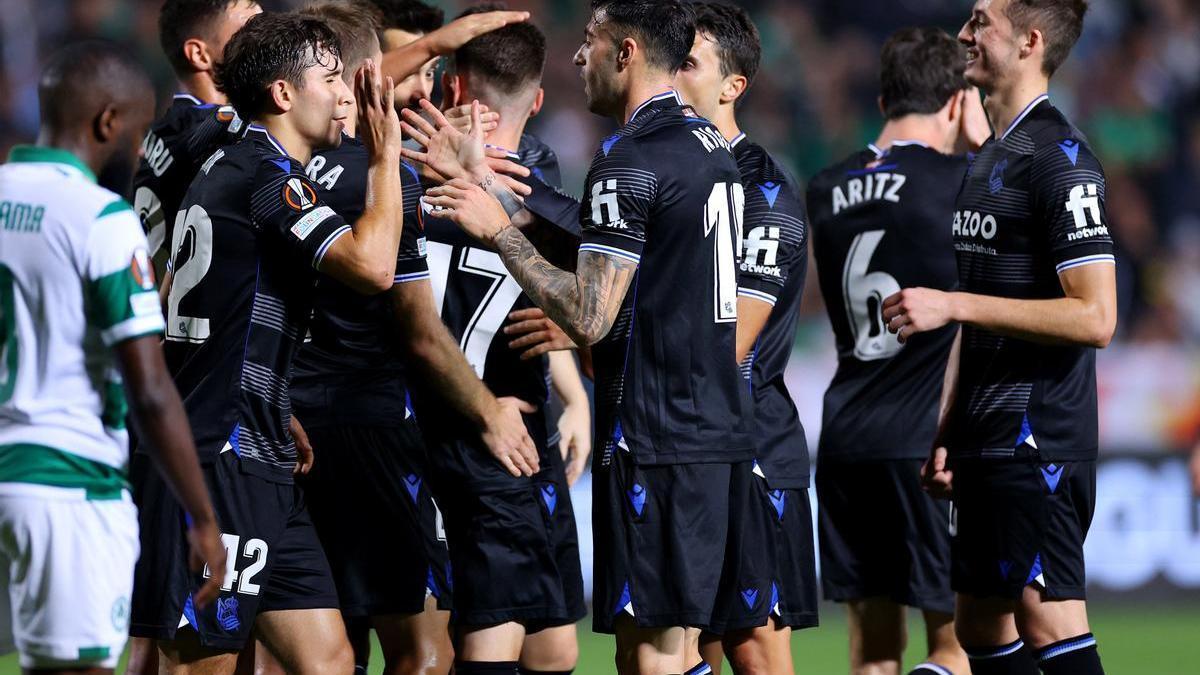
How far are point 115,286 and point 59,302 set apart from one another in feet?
0.45

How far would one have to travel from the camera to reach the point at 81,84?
3398 millimetres

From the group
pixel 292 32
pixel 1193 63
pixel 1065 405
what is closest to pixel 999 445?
pixel 1065 405

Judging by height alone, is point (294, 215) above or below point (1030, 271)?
above

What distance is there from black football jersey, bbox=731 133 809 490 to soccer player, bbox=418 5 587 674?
0.71 m

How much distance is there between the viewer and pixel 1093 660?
464 cm

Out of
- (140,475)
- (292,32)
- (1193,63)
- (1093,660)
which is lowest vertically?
(1093,660)

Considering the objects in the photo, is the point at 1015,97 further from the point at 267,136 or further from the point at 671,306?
the point at 267,136

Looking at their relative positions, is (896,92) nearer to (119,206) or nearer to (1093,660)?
(1093,660)

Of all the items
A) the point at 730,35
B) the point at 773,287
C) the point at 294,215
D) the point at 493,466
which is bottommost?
the point at 493,466

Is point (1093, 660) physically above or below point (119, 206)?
below

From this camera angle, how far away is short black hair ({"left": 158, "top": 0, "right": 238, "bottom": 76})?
5680mm

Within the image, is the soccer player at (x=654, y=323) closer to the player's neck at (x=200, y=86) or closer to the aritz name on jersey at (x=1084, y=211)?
the aritz name on jersey at (x=1084, y=211)

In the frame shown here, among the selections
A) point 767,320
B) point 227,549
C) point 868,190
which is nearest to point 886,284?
point 868,190

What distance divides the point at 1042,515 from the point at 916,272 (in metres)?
1.62
